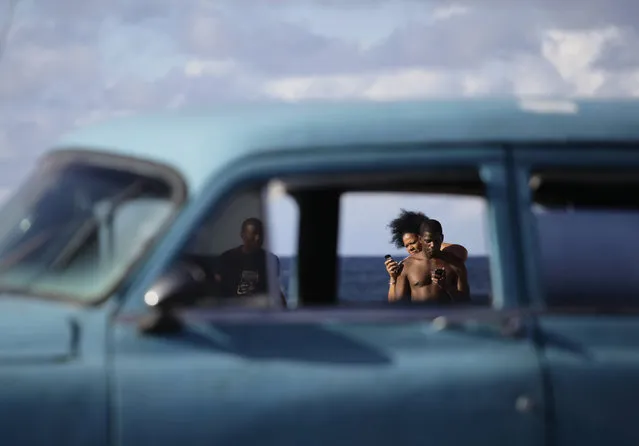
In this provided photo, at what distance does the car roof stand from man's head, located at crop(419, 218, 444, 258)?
82.8 inches

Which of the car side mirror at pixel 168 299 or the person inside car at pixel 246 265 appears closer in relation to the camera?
the car side mirror at pixel 168 299

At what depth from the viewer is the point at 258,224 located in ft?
14.8

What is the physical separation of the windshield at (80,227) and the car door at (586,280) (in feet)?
4.03

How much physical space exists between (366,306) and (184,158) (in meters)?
0.76

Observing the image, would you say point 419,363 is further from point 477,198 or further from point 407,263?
point 407,263

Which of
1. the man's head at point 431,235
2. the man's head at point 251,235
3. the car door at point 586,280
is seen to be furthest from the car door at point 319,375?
the man's head at point 431,235

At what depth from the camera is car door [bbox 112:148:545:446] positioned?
3301 mm

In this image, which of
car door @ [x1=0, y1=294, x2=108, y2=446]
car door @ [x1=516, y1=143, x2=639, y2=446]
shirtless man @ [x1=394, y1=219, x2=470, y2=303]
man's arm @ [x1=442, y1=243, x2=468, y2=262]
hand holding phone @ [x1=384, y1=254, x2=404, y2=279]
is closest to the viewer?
car door @ [x1=0, y1=294, x2=108, y2=446]

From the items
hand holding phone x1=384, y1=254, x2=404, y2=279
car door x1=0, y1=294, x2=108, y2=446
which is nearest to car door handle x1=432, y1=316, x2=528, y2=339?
car door x1=0, y1=294, x2=108, y2=446

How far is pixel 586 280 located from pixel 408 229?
2970 mm

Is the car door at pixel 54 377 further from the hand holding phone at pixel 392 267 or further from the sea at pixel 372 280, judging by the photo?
the hand holding phone at pixel 392 267

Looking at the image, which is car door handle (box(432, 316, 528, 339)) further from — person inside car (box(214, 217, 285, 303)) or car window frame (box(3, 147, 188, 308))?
car window frame (box(3, 147, 188, 308))

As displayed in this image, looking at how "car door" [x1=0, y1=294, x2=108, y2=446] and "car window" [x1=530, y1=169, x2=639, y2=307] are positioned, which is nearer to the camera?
"car door" [x1=0, y1=294, x2=108, y2=446]

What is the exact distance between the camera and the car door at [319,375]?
3301 mm
